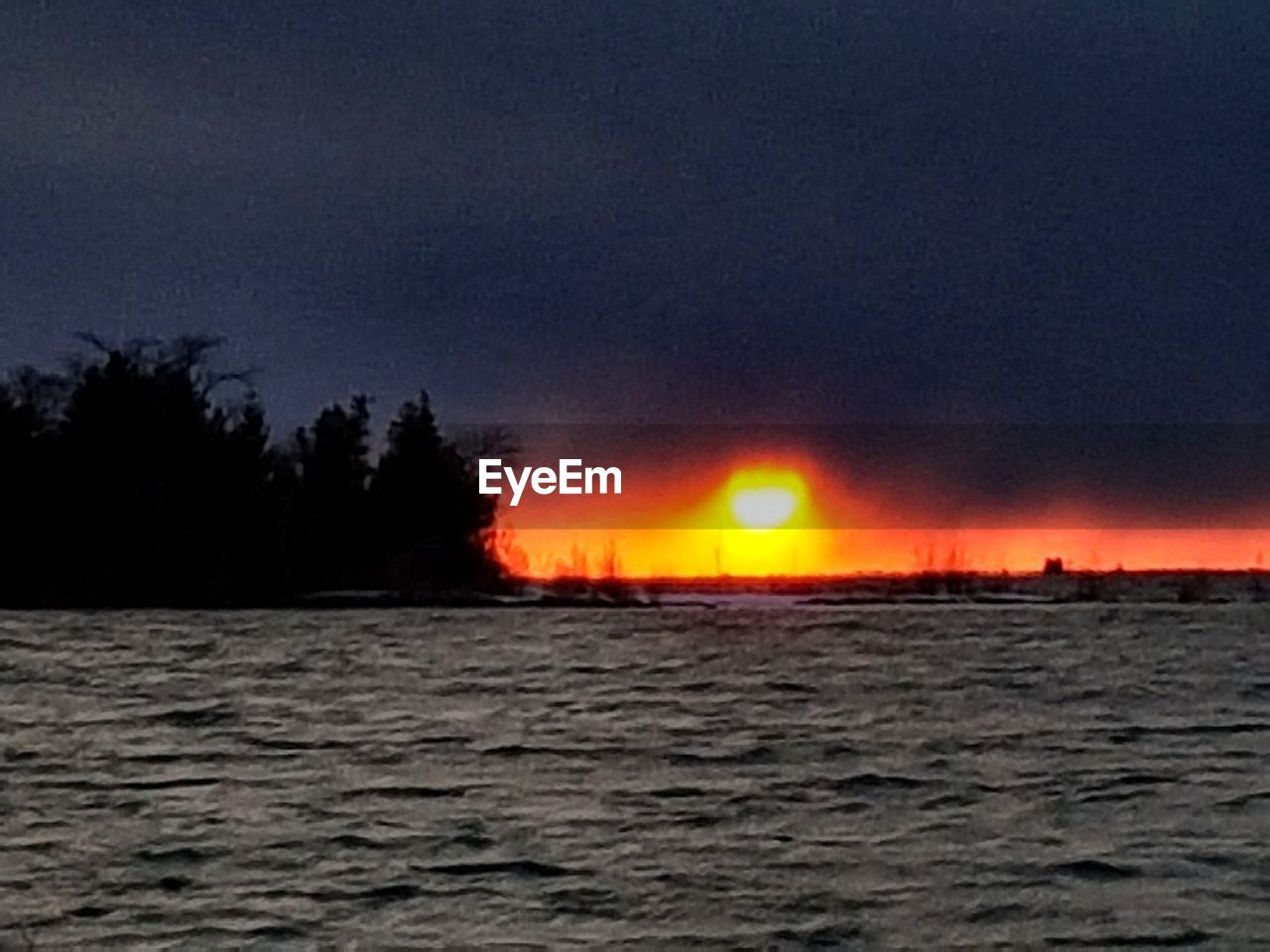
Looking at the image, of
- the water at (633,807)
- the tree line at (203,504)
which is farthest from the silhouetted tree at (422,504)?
the water at (633,807)

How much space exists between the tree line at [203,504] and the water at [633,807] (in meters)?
30.8

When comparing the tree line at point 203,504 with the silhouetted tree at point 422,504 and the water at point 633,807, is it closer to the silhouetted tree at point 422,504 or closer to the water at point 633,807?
the silhouetted tree at point 422,504

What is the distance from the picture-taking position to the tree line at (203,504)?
90375mm

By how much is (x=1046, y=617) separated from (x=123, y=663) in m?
52.7

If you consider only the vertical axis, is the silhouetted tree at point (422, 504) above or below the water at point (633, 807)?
above

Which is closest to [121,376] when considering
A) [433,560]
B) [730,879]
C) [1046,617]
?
[433,560]

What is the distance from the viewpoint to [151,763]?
108 feet

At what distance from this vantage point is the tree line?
Result: 90375mm

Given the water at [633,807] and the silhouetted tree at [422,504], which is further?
the silhouetted tree at [422,504]

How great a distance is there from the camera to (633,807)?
2691 cm

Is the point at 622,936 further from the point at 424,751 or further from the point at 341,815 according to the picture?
the point at 424,751

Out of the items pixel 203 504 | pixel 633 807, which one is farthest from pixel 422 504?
pixel 633 807

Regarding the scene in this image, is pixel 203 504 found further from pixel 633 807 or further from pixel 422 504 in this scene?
pixel 633 807

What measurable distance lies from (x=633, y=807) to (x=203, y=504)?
68.8 meters
